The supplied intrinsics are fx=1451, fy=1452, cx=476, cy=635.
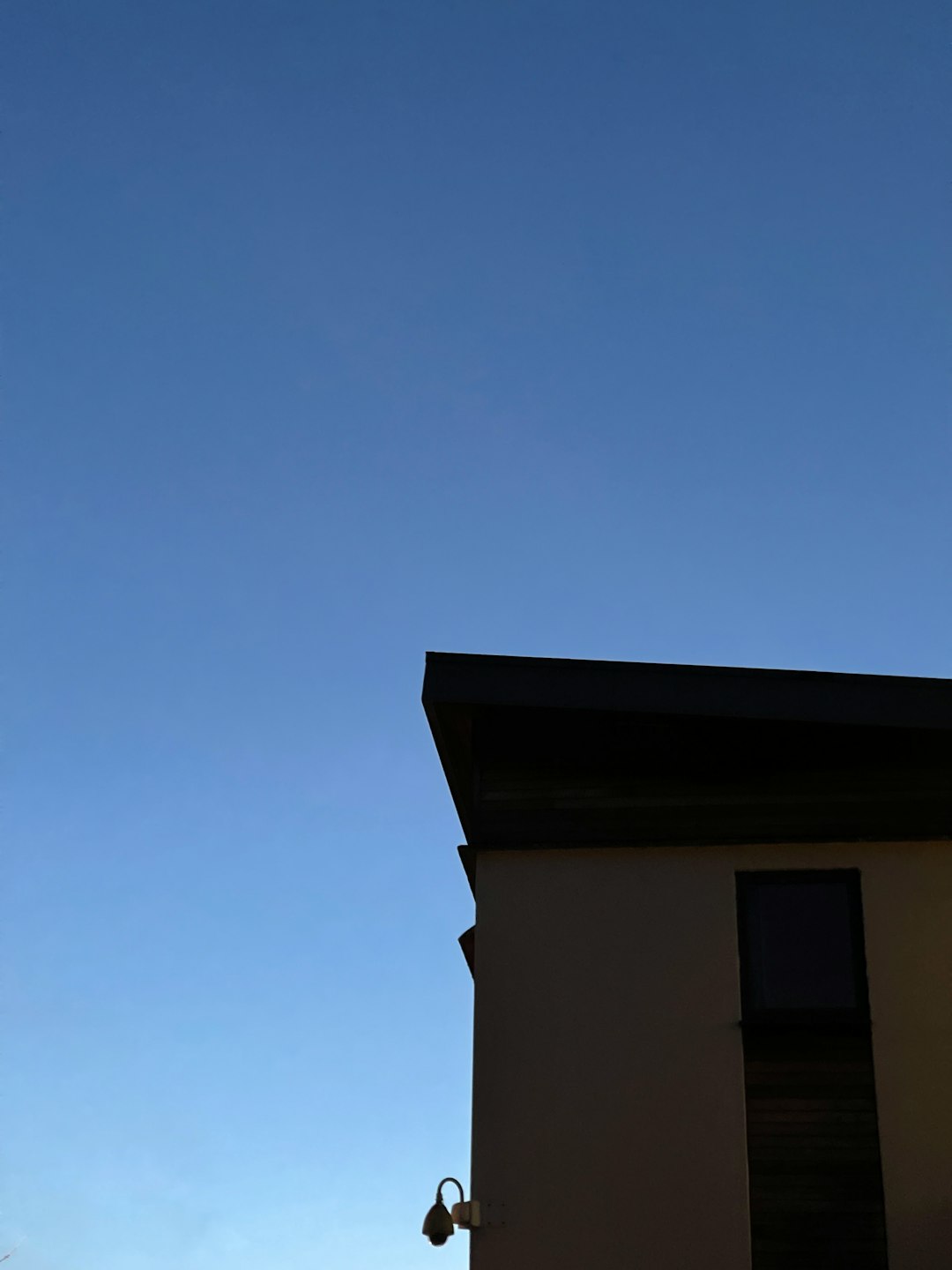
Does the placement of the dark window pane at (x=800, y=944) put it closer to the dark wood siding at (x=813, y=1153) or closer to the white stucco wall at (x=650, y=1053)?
the white stucco wall at (x=650, y=1053)

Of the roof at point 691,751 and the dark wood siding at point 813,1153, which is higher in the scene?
the roof at point 691,751

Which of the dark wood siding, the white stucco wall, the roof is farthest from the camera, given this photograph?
the roof

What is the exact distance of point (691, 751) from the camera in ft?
37.7

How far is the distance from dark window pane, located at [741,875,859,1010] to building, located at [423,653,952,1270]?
2 centimetres

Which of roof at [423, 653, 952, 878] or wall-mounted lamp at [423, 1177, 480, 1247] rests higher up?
roof at [423, 653, 952, 878]

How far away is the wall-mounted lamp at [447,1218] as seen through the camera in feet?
33.2

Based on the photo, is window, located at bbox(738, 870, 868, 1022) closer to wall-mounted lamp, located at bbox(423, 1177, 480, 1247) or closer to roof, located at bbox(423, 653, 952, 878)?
roof, located at bbox(423, 653, 952, 878)

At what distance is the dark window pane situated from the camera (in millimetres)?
10672

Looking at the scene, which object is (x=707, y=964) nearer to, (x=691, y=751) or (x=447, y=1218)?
(x=691, y=751)

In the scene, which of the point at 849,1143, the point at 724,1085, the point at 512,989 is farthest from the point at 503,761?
the point at 849,1143

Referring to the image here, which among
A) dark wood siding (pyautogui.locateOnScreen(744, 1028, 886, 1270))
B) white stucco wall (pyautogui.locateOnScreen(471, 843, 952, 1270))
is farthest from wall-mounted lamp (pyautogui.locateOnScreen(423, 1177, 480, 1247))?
dark wood siding (pyautogui.locateOnScreen(744, 1028, 886, 1270))

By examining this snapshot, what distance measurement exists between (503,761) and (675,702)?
1467 mm

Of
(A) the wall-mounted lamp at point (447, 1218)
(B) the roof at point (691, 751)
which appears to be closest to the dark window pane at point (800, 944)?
(B) the roof at point (691, 751)

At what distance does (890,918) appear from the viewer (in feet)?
35.2
